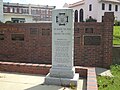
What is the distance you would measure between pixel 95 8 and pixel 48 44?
30597mm

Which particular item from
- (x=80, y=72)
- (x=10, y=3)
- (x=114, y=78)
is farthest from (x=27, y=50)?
(x=10, y=3)

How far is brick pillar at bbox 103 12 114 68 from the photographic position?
7.98 meters

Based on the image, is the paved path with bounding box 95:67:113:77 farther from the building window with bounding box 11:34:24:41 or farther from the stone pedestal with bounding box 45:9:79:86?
the building window with bounding box 11:34:24:41

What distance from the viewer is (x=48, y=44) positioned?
888 centimetres

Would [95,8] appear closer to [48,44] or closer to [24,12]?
[24,12]

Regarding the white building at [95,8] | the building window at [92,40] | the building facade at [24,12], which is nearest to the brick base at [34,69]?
the building window at [92,40]

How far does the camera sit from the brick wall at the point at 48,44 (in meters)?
8.11

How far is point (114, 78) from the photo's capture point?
645 cm

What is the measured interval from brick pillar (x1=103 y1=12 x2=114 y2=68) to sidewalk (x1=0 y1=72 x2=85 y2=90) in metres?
2.49

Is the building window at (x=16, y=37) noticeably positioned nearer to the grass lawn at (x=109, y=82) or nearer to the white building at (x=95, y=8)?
the grass lawn at (x=109, y=82)

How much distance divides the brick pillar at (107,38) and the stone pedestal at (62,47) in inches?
113

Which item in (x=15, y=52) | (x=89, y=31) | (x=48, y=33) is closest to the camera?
(x=89, y=31)

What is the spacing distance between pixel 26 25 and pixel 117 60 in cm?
424

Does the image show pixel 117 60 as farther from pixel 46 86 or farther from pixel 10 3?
pixel 10 3
